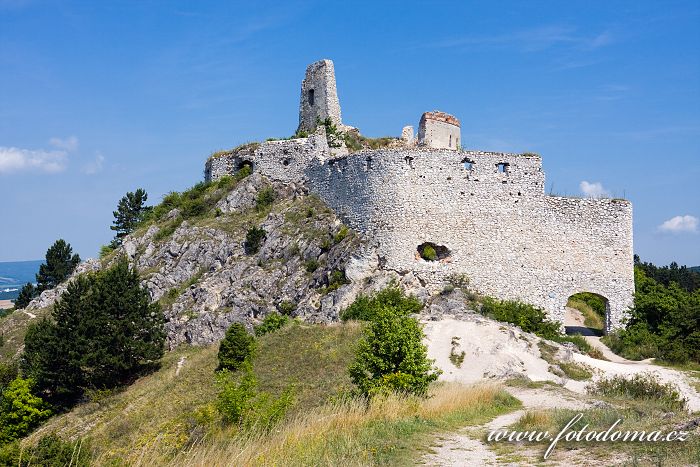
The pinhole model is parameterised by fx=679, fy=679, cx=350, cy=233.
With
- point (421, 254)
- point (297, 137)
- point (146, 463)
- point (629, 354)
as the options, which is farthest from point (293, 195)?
point (146, 463)

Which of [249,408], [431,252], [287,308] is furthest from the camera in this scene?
[287,308]

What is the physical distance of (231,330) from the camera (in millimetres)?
27688

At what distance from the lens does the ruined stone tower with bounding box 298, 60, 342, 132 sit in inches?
1699

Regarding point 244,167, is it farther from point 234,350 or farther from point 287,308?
point 234,350

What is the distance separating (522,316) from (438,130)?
14.3 m

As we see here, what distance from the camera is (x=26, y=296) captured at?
2190 inches

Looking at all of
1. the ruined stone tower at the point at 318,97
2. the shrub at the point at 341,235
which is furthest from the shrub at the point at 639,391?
the ruined stone tower at the point at 318,97

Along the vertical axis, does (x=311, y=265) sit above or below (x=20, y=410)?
above

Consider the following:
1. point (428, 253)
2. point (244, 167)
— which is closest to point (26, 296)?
point (244, 167)

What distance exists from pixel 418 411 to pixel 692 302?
22.7 metres

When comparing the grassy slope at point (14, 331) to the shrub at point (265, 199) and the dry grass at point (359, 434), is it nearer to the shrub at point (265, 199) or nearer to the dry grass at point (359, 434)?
the shrub at point (265, 199)

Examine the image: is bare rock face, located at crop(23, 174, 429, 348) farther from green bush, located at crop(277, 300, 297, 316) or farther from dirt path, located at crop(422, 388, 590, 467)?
dirt path, located at crop(422, 388, 590, 467)

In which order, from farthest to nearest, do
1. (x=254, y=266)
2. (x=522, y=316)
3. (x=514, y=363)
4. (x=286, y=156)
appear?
(x=286, y=156) → (x=254, y=266) → (x=522, y=316) → (x=514, y=363)

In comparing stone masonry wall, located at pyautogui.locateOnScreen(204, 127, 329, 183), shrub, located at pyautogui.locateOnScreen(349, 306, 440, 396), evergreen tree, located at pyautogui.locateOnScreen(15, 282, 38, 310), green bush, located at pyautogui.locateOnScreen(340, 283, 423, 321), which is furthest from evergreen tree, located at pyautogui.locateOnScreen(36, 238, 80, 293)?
shrub, located at pyautogui.locateOnScreen(349, 306, 440, 396)
